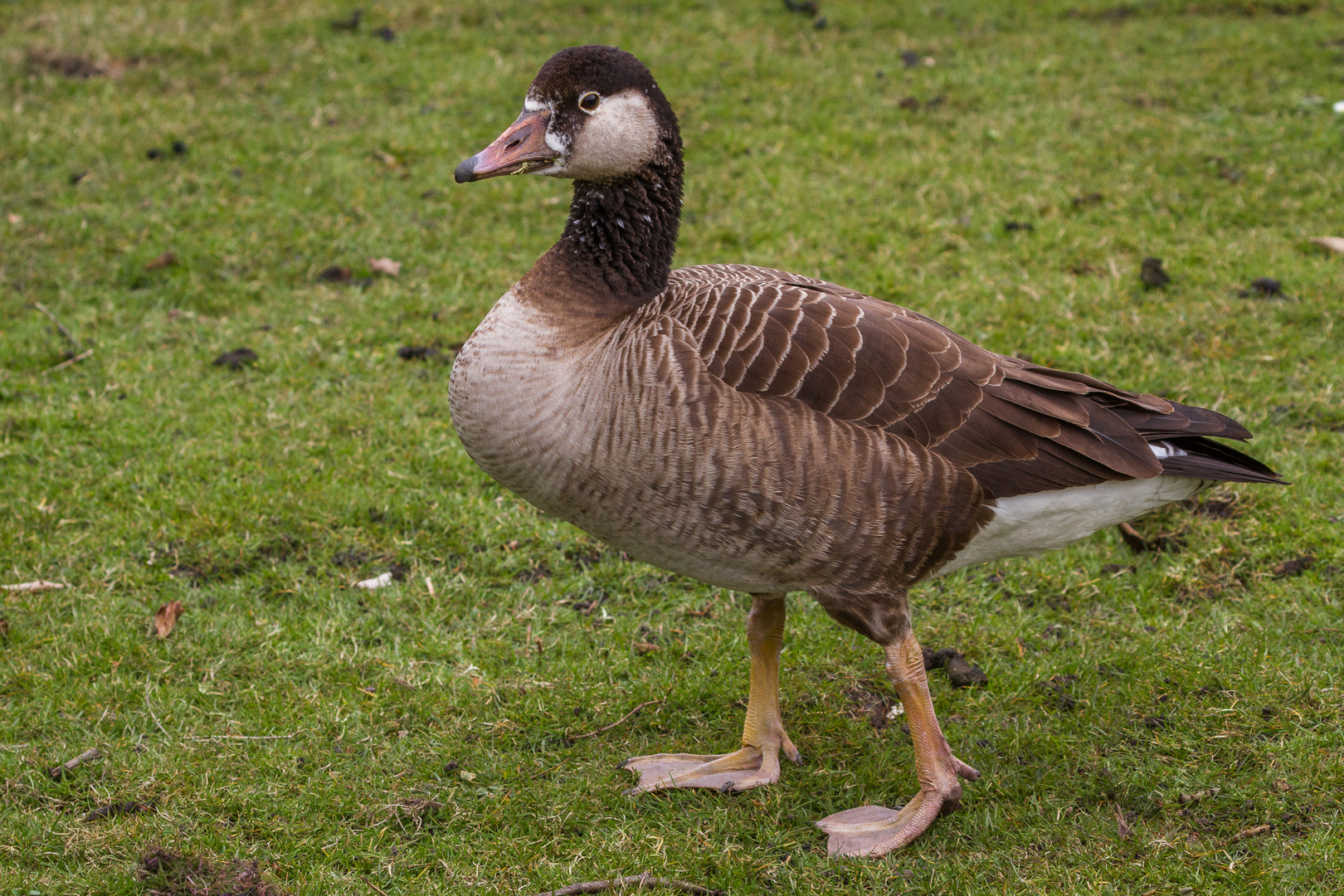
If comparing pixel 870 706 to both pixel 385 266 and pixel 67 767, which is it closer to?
pixel 67 767

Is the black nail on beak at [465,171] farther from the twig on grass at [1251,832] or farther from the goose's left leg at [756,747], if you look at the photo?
the twig on grass at [1251,832]

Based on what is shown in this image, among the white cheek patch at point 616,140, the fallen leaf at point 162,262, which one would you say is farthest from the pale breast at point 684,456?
the fallen leaf at point 162,262

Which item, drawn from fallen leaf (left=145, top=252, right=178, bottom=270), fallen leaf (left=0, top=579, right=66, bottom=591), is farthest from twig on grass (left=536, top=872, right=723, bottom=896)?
fallen leaf (left=145, top=252, right=178, bottom=270)

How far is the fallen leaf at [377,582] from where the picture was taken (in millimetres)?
5324

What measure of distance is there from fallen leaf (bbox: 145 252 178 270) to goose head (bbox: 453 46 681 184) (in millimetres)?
4832

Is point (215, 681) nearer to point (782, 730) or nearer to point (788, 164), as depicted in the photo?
point (782, 730)

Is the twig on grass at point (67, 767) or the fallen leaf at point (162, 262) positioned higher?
the fallen leaf at point (162, 262)

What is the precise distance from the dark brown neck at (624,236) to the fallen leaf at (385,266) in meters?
4.09

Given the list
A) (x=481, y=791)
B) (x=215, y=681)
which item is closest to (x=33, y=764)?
(x=215, y=681)

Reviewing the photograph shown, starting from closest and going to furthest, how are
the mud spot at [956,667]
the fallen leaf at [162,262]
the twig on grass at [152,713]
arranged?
the twig on grass at [152,713] < the mud spot at [956,667] < the fallen leaf at [162,262]

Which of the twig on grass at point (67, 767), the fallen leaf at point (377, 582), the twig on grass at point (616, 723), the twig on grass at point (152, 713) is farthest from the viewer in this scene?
the fallen leaf at point (377, 582)

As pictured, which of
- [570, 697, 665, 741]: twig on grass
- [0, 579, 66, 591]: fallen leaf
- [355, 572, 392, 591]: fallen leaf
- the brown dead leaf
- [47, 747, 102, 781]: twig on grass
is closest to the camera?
[47, 747, 102, 781]: twig on grass

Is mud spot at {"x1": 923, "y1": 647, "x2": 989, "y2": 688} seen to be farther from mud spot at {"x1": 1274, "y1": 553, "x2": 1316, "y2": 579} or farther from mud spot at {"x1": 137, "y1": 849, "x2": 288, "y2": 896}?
mud spot at {"x1": 137, "y1": 849, "x2": 288, "y2": 896}

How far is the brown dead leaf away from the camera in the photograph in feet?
16.4
